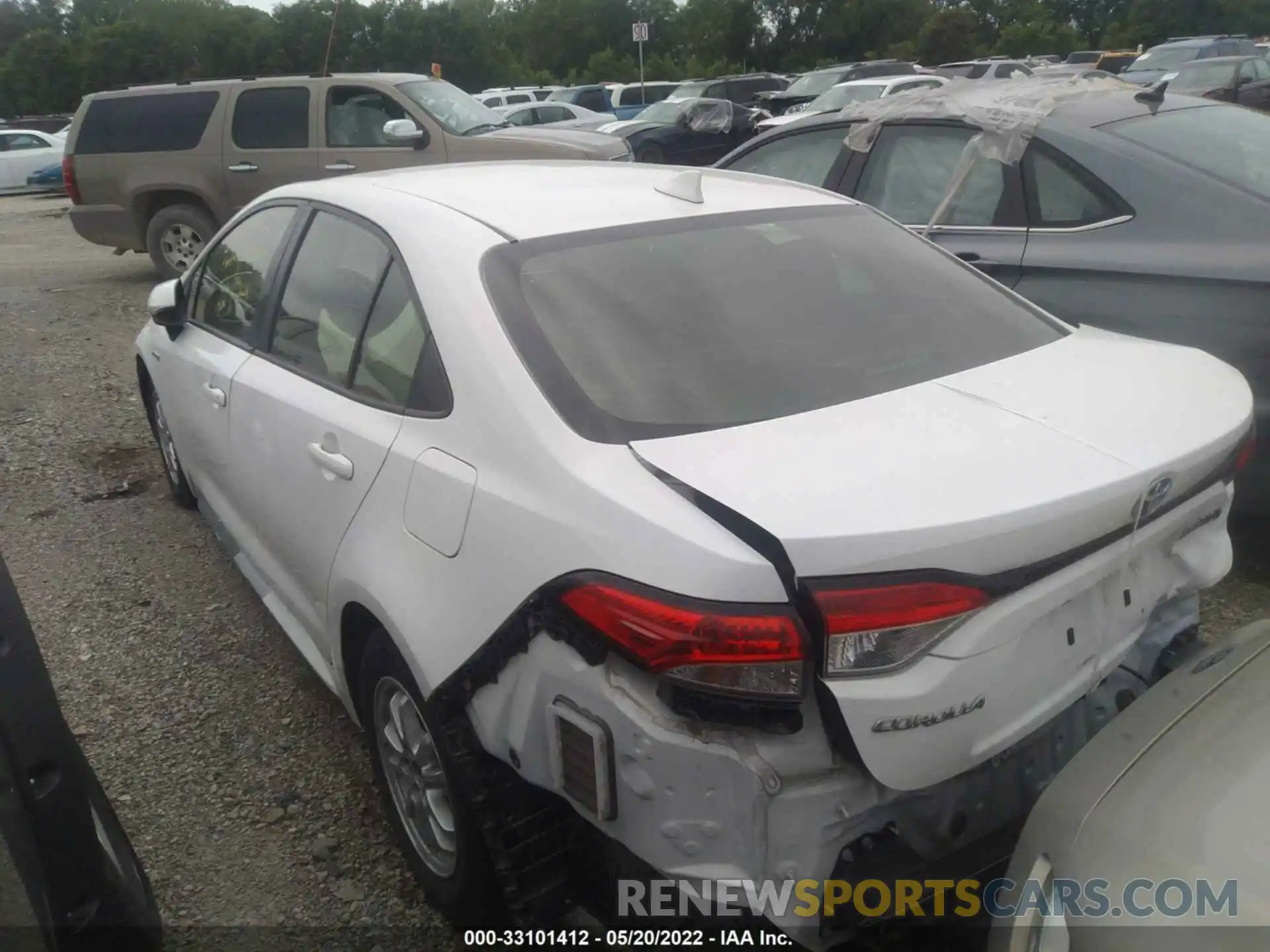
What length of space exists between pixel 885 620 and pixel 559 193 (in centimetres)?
161

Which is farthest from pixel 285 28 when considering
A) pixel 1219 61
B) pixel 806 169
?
pixel 806 169

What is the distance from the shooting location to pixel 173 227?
10.1 m

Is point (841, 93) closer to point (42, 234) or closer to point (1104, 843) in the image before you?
point (42, 234)

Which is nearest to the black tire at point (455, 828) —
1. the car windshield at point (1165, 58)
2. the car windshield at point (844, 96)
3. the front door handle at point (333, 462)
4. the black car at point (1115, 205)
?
the front door handle at point (333, 462)

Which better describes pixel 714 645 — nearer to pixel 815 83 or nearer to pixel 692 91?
pixel 815 83

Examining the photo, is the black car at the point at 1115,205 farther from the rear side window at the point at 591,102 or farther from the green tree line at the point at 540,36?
the green tree line at the point at 540,36

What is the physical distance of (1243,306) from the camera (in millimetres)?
3490

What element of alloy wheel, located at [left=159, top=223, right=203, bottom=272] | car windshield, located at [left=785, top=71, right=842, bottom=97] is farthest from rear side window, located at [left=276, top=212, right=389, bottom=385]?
car windshield, located at [left=785, top=71, right=842, bottom=97]

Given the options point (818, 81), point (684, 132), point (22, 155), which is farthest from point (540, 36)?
point (684, 132)

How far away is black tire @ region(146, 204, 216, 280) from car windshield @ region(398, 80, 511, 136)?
7.25 feet

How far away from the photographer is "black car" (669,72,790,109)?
23.0 metres

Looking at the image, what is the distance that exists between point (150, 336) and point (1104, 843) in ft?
13.0

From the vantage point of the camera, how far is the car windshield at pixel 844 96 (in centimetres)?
1698

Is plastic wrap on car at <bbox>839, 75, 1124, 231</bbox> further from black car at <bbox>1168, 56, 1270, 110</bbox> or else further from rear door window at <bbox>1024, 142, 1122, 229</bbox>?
black car at <bbox>1168, 56, 1270, 110</bbox>
